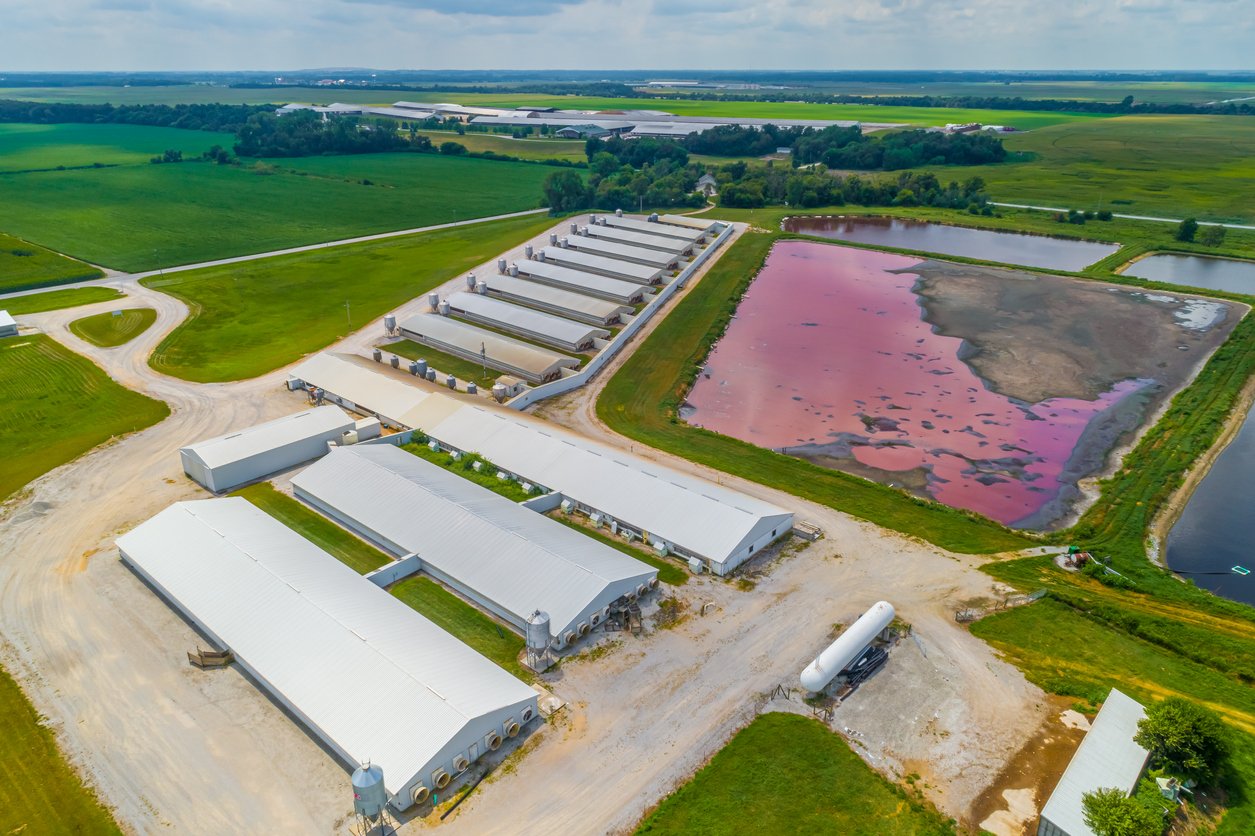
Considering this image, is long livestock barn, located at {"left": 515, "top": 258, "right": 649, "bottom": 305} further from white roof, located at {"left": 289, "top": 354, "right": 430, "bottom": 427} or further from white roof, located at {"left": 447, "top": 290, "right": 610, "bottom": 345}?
white roof, located at {"left": 289, "top": 354, "right": 430, "bottom": 427}

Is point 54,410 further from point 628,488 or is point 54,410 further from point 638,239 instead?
point 638,239

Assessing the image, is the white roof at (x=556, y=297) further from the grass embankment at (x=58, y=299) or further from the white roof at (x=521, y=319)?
the grass embankment at (x=58, y=299)

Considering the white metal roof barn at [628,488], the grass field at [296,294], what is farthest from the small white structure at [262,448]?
the grass field at [296,294]

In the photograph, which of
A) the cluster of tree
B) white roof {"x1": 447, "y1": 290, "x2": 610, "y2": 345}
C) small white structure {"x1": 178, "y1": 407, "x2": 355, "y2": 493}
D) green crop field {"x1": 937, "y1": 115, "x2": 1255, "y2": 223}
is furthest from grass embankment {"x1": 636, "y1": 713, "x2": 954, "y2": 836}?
green crop field {"x1": 937, "y1": 115, "x2": 1255, "y2": 223}

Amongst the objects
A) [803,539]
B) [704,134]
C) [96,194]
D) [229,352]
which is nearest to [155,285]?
[229,352]

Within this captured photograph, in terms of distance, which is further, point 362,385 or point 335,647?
point 362,385

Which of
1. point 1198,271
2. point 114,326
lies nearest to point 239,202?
point 114,326
